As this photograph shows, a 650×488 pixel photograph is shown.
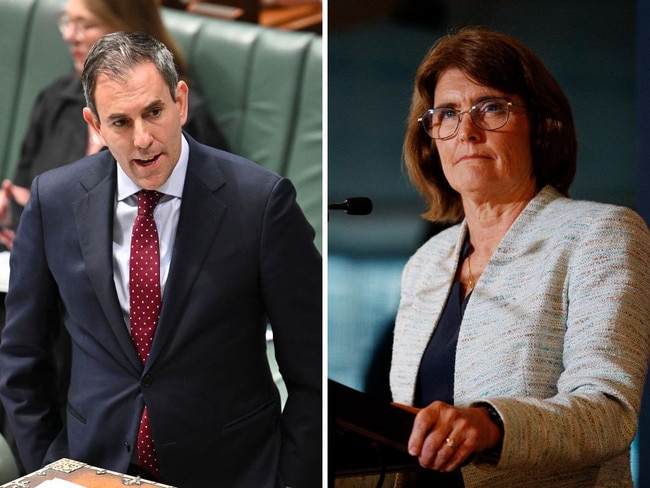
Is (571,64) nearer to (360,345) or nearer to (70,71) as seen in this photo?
(360,345)

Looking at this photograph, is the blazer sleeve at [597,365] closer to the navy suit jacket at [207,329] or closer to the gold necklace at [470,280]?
the gold necklace at [470,280]

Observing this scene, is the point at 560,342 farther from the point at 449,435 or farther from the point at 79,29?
the point at 79,29

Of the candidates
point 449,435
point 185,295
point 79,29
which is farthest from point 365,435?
point 79,29

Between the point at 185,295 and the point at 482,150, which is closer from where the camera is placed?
the point at 482,150

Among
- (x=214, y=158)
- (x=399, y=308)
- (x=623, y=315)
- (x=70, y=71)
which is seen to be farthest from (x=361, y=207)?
(x=70, y=71)

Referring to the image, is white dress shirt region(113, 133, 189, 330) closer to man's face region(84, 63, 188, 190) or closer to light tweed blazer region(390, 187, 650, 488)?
man's face region(84, 63, 188, 190)

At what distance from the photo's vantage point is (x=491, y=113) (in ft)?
7.67

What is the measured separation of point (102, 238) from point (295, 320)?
690 mm

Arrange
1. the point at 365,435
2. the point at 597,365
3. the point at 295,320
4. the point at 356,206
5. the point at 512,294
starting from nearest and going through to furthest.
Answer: the point at 597,365, the point at 512,294, the point at 365,435, the point at 356,206, the point at 295,320

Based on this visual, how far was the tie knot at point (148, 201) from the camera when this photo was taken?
2832 millimetres

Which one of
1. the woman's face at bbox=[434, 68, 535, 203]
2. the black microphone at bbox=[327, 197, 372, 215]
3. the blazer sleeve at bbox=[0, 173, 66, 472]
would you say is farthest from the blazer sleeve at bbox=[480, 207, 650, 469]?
the blazer sleeve at bbox=[0, 173, 66, 472]

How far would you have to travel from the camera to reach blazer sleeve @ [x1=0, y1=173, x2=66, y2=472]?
2.93 m

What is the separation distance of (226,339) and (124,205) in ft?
1.82

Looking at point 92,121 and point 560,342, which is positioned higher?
point 92,121
